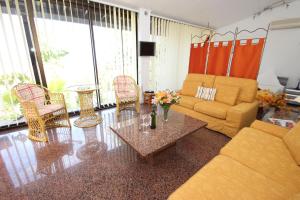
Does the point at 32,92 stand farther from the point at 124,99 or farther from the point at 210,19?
the point at 210,19

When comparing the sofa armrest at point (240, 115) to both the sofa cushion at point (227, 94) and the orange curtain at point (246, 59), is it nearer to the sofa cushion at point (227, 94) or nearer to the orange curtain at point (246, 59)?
the sofa cushion at point (227, 94)

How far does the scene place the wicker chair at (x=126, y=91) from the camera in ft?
11.4

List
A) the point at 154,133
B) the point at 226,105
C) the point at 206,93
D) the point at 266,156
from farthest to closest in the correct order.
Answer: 1. the point at 206,93
2. the point at 226,105
3. the point at 154,133
4. the point at 266,156

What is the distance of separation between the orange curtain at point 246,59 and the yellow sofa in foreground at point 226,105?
0.66 feet

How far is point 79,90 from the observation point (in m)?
2.84

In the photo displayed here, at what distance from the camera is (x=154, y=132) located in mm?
1980

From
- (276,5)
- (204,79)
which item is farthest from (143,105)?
(276,5)

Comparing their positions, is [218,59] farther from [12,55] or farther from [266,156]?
[12,55]

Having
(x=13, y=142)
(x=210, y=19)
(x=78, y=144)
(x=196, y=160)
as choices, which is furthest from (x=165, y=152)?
(x=210, y=19)

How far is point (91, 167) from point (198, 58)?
3.29 metres

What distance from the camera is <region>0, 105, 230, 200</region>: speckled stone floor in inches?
60.0

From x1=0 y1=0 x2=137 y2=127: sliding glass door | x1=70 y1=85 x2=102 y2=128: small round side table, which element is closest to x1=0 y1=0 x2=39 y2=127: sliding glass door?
x1=0 y1=0 x2=137 y2=127: sliding glass door

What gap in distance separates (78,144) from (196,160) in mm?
1769

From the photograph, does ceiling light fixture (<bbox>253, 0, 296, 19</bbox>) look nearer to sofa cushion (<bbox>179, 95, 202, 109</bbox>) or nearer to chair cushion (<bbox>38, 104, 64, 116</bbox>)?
sofa cushion (<bbox>179, 95, 202, 109</bbox>)
